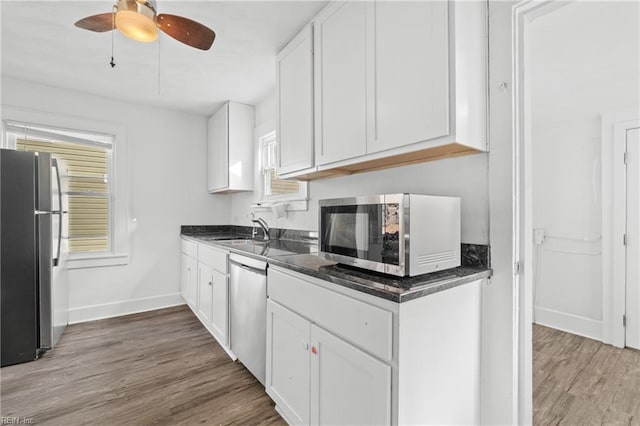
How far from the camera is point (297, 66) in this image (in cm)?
215

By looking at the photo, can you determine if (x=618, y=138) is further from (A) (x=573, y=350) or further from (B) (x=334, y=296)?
(B) (x=334, y=296)

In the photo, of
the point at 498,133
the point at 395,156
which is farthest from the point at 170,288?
the point at 498,133

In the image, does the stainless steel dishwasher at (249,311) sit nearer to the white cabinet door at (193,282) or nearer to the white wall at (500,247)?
the white cabinet door at (193,282)

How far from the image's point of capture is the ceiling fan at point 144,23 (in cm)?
152

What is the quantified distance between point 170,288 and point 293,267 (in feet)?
9.77

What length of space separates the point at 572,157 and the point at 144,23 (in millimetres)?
3757

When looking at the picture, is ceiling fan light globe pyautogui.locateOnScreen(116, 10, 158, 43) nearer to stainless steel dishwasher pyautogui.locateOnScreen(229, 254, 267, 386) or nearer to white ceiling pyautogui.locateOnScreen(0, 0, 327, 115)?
white ceiling pyautogui.locateOnScreen(0, 0, 327, 115)

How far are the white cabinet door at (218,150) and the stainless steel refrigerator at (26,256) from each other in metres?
1.54

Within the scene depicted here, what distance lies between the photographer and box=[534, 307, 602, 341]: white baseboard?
280 centimetres

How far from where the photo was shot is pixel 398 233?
1188mm

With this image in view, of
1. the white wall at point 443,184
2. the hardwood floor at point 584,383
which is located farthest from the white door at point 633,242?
the white wall at point 443,184

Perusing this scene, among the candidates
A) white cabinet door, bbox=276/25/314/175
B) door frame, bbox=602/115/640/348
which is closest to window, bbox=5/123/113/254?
white cabinet door, bbox=276/25/314/175

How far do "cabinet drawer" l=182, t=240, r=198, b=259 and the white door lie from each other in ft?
13.3

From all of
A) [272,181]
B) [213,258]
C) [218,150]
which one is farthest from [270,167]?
[213,258]
